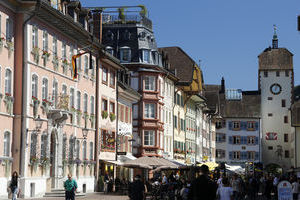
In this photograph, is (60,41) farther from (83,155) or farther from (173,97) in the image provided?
(173,97)

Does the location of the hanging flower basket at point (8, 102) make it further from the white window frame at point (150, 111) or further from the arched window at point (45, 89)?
the white window frame at point (150, 111)

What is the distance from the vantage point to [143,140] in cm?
6388

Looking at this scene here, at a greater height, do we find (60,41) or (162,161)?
(60,41)

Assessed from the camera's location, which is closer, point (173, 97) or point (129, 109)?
point (129, 109)

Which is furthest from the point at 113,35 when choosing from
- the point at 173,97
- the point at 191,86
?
the point at 191,86

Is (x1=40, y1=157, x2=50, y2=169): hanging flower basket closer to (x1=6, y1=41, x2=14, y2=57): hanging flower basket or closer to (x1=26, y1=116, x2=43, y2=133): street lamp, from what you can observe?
(x1=26, y1=116, x2=43, y2=133): street lamp

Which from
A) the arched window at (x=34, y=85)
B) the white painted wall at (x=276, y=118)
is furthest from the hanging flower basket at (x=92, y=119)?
the white painted wall at (x=276, y=118)

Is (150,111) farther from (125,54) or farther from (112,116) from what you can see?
(112,116)

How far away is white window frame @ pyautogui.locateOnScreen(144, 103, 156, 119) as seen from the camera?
64625 mm

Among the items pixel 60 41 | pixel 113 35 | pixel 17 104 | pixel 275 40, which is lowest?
pixel 17 104

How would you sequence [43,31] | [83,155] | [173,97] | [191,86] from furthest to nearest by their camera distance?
[191,86]
[173,97]
[83,155]
[43,31]

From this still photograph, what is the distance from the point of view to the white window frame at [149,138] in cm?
6428

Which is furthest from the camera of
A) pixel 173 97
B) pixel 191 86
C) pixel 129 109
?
pixel 191 86

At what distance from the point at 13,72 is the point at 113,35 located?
104 ft
